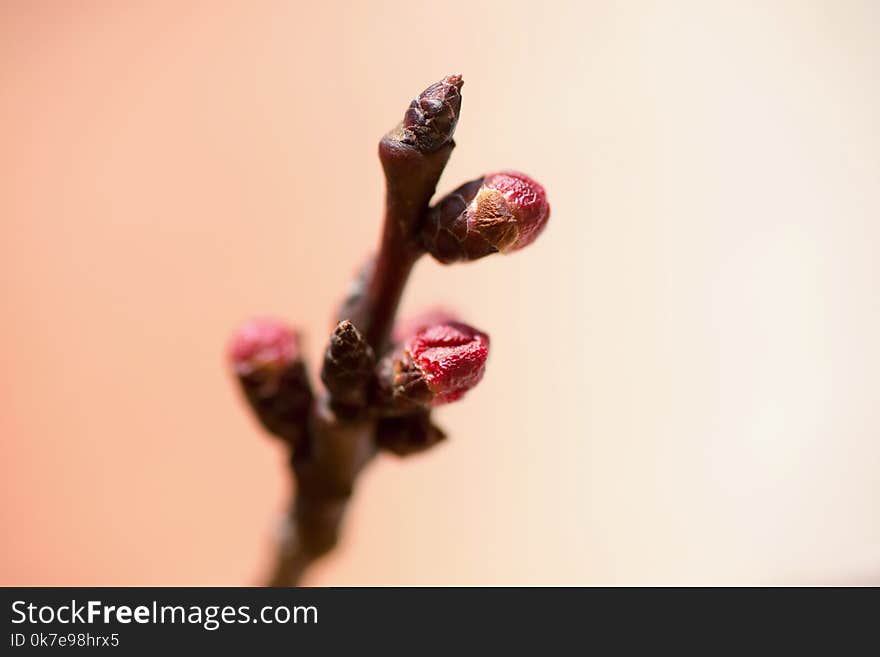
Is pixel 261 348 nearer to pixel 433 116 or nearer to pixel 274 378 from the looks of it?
pixel 274 378

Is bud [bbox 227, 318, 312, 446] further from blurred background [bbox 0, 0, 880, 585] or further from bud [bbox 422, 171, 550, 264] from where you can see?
blurred background [bbox 0, 0, 880, 585]

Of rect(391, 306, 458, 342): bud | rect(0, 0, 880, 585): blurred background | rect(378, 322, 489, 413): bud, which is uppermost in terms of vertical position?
rect(0, 0, 880, 585): blurred background

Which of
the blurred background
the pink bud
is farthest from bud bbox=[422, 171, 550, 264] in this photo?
the blurred background

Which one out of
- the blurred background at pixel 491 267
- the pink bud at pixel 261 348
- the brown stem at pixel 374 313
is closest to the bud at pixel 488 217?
the brown stem at pixel 374 313

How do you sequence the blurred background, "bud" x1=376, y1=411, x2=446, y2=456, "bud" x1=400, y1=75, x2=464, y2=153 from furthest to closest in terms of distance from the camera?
the blurred background, "bud" x1=376, y1=411, x2=446, y2=456, "bud" x1=400, y1=75, x2=464, y2=153

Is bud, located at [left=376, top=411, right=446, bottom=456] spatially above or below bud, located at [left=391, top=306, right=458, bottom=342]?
below
